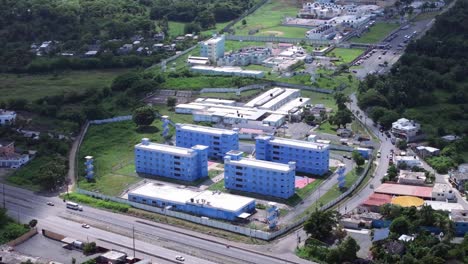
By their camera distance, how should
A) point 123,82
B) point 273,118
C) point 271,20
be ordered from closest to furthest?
point 273,118
point 123,82
point 271,20

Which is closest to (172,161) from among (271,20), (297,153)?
(297,153)

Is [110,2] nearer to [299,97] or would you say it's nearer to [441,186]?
[299,97]

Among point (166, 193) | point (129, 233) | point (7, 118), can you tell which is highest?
point (7, 118)

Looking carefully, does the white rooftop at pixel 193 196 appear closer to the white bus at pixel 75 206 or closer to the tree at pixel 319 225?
the white bus at pixel 75 206

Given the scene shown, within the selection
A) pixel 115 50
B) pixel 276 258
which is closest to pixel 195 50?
pixel 115 50

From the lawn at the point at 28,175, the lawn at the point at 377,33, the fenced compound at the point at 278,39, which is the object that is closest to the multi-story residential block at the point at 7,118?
the lawn at the point at 28,175

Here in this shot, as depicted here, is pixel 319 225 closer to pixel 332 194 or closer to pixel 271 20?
pixel 332 194

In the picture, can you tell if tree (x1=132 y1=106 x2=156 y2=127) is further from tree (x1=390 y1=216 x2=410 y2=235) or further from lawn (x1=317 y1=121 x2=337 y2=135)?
tree (x1=390 y1=216 x2=410 y2=235)
